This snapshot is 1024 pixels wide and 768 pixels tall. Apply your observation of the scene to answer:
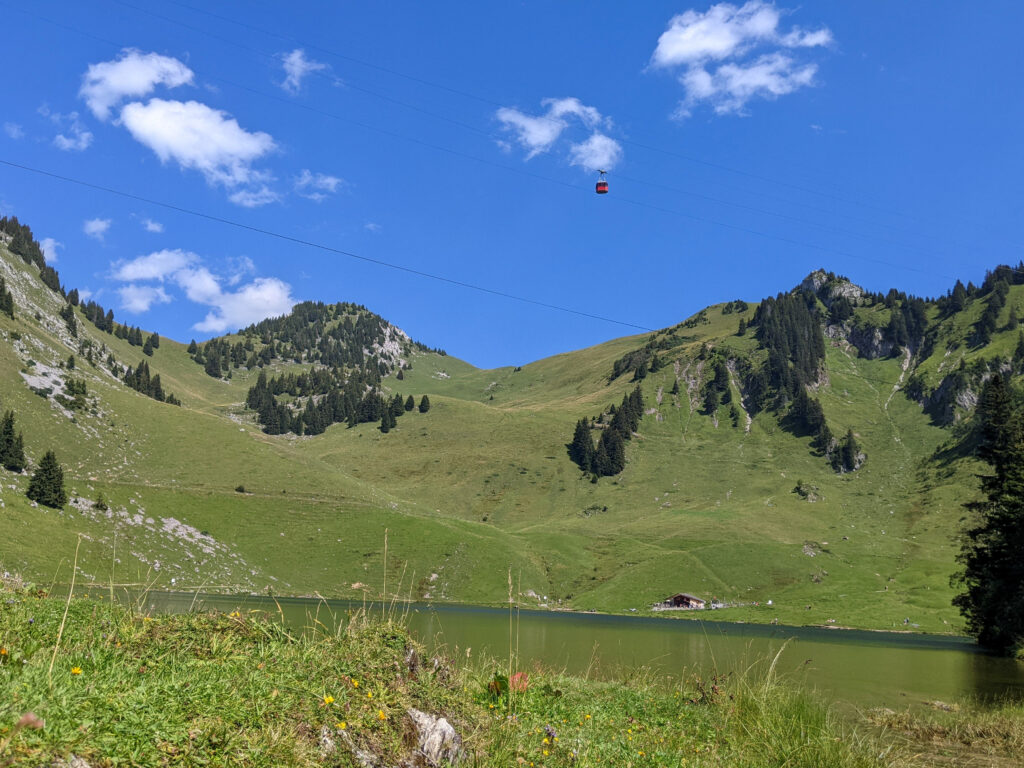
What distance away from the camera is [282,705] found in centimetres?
547

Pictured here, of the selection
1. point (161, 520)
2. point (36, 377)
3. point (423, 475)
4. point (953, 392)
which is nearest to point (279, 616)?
point (161, 520)

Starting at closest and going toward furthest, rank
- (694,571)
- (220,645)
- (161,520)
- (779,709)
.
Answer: (220,645)
(779,709)
(161,520)
(694,571)

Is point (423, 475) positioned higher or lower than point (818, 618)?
higher

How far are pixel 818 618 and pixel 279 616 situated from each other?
107 metres

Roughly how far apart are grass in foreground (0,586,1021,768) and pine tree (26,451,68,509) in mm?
92495

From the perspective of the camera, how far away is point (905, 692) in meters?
28.0

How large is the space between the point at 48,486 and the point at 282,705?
99035 millimetres

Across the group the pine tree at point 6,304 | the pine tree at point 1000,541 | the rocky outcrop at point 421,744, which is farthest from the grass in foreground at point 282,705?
the pine tree at point 6,304

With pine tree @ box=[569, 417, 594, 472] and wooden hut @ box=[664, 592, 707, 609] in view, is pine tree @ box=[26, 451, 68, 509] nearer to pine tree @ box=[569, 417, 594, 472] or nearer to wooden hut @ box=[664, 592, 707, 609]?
wooden hut @ box=[664, 592, 707, 609]

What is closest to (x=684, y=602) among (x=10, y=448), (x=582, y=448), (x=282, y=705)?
(x=582, y=448)

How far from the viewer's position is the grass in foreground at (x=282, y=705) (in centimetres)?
438

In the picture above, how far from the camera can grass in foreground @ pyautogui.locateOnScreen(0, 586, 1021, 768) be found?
438cm

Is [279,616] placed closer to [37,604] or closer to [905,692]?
[37,604]

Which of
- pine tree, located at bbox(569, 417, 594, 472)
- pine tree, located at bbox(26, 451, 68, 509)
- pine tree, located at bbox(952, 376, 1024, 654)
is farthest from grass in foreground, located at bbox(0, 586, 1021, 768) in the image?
pine tree, located at bbox(569, 417, 594, 472)
